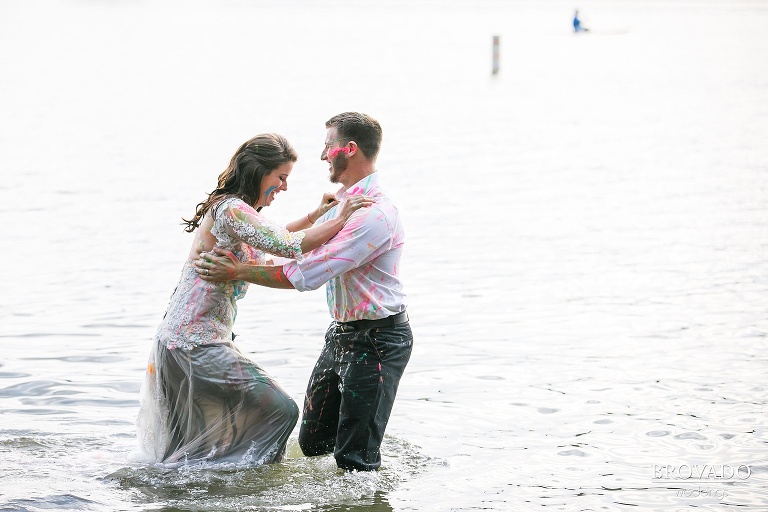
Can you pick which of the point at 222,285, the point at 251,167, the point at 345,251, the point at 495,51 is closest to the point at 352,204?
the point at 345,251

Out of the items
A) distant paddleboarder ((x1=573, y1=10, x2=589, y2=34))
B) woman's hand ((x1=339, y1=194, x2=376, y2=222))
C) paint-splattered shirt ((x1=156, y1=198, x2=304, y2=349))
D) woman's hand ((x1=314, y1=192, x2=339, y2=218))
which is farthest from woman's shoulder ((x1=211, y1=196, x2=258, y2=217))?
distant paddleboarder ((x1=573, y1=10, x2=589, y2=34))

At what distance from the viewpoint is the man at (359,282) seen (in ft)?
20.9

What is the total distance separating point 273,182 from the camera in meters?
6.58

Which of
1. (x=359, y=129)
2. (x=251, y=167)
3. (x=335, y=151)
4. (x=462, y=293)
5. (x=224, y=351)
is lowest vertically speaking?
(x=224, y=351)

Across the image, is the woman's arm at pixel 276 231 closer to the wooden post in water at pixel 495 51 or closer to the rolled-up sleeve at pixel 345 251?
the rolled-up sleeve at pixel 345 251

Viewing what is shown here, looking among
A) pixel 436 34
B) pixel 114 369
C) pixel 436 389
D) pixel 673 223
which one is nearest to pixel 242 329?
pixel 114 369

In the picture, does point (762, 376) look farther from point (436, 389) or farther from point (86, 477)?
point (86, 477)

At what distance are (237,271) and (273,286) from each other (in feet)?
0.77

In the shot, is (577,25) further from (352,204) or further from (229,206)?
(229,206)

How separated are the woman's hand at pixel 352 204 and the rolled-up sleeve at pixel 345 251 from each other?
4cm

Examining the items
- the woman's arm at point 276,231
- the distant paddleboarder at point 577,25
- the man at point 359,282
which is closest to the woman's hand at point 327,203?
the man at point 359,282

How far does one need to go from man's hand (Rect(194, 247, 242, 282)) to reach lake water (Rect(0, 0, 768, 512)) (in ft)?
3.98

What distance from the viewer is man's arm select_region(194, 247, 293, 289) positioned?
6.44m

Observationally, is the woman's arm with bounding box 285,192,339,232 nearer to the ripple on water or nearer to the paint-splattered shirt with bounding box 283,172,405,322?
the paint-splattered shirt with bounding box 283,172,405,322
